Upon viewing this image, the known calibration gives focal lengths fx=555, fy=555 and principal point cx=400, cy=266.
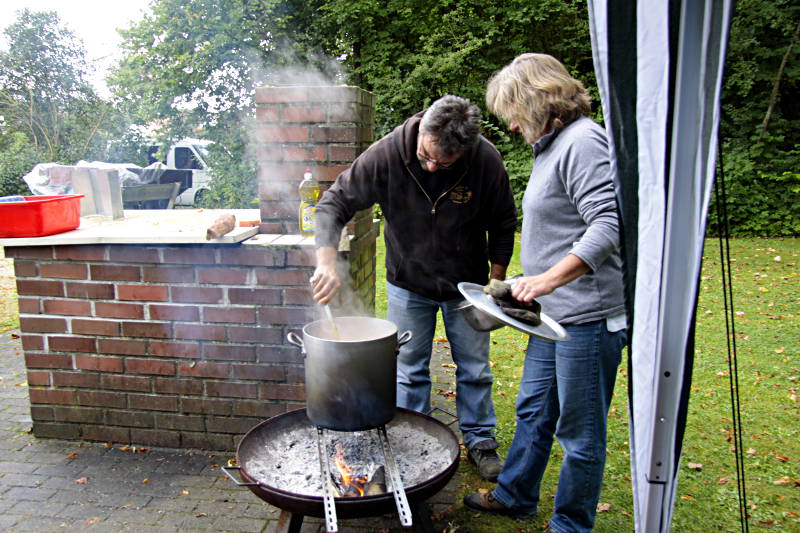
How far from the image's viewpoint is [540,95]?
2.15 meters

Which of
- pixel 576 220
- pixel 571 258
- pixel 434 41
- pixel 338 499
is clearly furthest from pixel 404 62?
pixel 338 499

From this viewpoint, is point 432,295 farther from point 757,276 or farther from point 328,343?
point 757,276

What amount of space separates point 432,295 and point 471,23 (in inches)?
425

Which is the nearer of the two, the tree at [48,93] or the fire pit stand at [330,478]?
the fire pit stand at [330,478]

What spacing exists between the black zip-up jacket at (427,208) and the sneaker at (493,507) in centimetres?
104

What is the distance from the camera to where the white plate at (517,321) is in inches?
75.9

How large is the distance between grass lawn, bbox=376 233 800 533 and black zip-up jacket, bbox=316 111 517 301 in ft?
3.97

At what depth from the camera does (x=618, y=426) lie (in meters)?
3.80

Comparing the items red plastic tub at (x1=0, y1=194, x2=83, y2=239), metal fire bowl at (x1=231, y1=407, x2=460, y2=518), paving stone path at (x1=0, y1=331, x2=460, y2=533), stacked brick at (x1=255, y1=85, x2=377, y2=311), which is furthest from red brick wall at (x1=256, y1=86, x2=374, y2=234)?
paving stone path at (x1=0, y1=331, x2=460, y2=533)

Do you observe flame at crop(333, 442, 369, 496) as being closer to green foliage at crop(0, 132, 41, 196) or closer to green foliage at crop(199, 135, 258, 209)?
green foliage at crop(199, 135, 258, 209)

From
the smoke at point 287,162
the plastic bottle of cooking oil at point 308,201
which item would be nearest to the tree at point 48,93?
the smoke at point 287,162

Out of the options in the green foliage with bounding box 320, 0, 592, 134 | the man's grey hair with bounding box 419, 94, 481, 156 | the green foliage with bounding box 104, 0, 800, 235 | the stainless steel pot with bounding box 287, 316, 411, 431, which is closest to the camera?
the stainless steel pot with bounding box 287, 316, 411, 431

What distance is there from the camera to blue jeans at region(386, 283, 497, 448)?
307 centimetres

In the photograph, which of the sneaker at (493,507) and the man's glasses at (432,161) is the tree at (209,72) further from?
the sneaker at (493,507)
